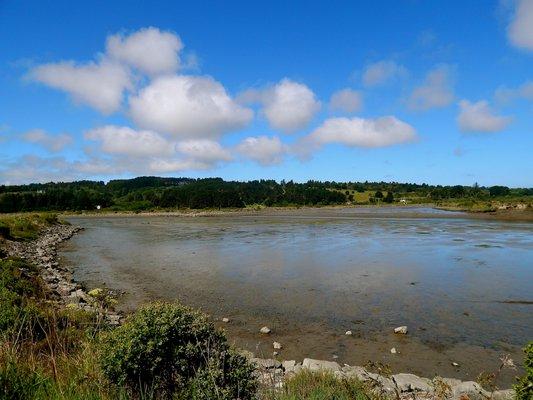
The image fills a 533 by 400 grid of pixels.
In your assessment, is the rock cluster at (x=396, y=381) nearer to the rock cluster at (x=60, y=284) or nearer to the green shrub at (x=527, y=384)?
the green shrub at (x=527, y=384)

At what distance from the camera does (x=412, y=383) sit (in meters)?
10.0

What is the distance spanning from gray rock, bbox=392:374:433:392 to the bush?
4.84 m

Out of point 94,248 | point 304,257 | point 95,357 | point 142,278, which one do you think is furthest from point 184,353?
point 94,248

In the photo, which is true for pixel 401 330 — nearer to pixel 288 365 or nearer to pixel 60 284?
pixel 288 365

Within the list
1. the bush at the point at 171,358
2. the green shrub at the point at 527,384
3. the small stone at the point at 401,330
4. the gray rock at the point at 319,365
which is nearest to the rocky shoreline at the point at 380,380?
the gray rock at the point at 319,365

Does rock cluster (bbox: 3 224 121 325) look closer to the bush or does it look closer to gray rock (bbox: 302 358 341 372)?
the bush

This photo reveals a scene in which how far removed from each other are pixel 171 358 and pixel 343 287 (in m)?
17.4

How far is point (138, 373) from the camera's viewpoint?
682 cm

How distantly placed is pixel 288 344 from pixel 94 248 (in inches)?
1488

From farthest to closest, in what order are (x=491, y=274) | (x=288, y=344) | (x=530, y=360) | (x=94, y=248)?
(x=94, y=248)
(x=491, y=274)
(x=288, y=344)
(x=530, y=360)

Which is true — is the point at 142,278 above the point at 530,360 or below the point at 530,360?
below

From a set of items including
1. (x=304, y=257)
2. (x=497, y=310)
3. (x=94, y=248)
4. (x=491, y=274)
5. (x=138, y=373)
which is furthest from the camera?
(x=94, y=248)

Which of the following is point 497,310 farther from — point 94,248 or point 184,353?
point 94,248

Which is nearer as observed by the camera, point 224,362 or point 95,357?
point 224,362
